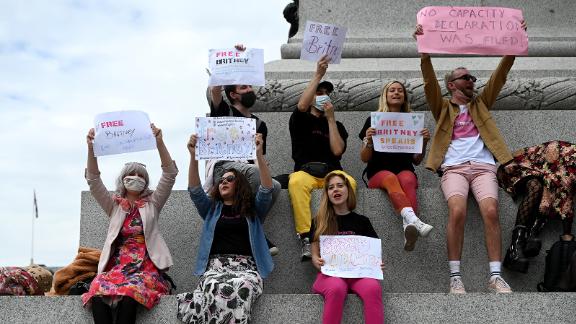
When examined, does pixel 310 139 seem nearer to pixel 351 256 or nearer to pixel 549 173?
pixel 351 256

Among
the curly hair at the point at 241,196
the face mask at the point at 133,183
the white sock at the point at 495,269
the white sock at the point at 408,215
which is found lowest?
the white sock at the point at 495,269

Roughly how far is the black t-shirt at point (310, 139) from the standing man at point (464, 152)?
911mm

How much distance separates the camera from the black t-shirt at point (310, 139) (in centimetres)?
831

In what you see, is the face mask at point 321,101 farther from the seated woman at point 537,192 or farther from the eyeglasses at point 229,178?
the seated woman at point 537,192

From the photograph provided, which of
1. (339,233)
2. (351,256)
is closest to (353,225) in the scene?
(339,233)

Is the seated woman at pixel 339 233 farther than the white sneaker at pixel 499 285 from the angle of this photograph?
No

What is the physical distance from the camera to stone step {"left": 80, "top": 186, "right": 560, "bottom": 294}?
7.71m

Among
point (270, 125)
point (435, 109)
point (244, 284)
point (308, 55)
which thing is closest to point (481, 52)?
point (435, 109)

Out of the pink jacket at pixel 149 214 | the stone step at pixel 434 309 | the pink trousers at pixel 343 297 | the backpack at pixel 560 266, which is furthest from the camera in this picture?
the pink jacket at pixel 149 214

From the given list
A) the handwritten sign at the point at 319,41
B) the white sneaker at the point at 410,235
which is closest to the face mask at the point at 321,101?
the handwritten sign at the point at 319,41

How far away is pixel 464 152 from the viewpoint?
792 cm

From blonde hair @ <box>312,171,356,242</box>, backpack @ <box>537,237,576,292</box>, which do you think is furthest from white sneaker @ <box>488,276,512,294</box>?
blonde hair @ <box>312,171,356,242</box>

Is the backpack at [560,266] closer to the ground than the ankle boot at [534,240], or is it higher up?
closer to the ground

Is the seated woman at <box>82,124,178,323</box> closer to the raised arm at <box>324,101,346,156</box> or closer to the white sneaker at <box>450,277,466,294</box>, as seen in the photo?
the raised arm at <box>324,101,346,156</box>
